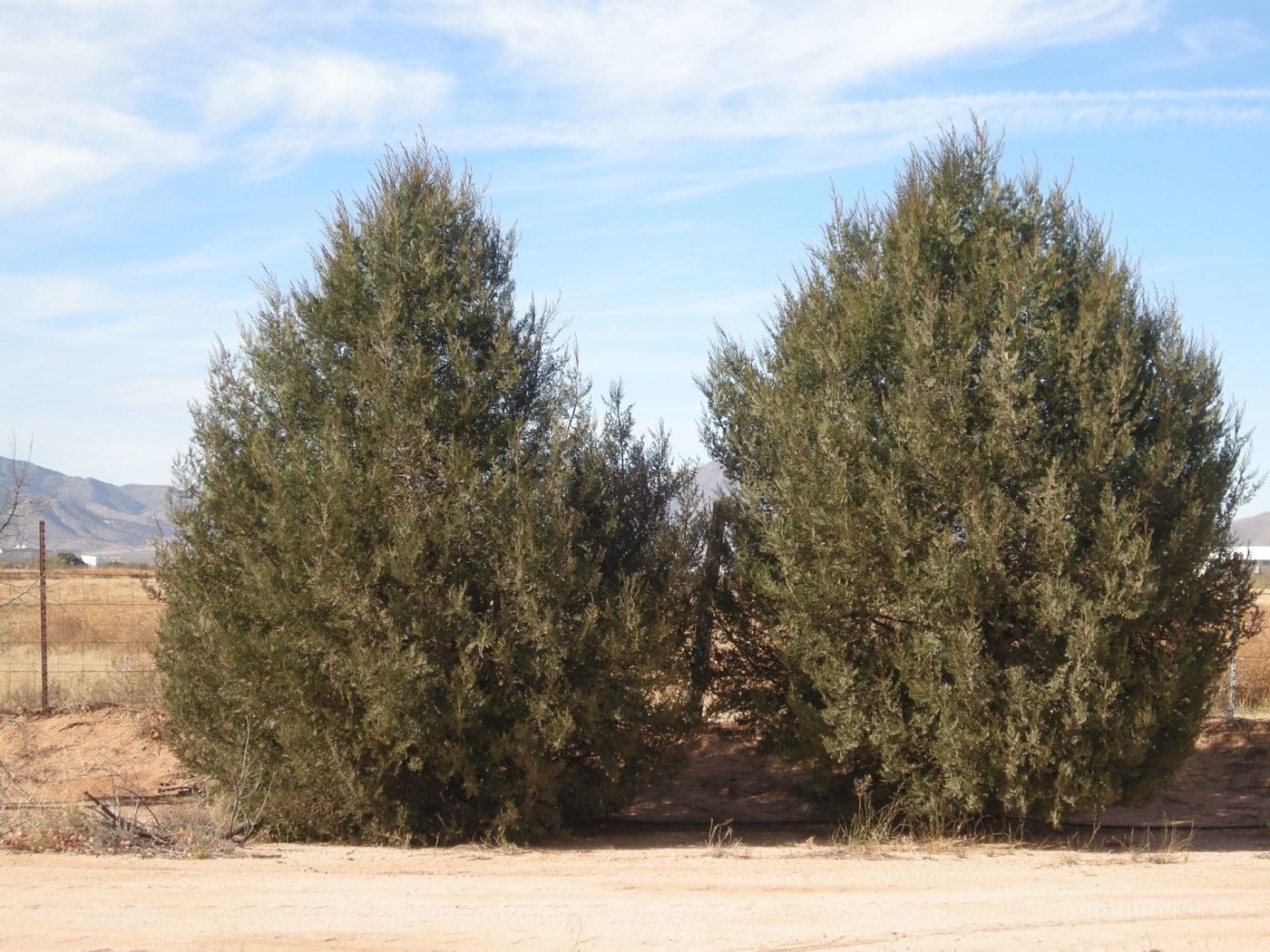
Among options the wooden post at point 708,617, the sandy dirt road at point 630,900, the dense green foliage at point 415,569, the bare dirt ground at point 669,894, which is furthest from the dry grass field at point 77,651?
the wooden post at point 708,617

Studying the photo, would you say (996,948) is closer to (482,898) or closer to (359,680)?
(482,898)

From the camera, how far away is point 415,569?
29.8ft

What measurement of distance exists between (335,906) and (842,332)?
6458 millimetres

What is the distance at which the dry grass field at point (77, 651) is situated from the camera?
579 inches

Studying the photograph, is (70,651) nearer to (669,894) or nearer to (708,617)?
(708,617)

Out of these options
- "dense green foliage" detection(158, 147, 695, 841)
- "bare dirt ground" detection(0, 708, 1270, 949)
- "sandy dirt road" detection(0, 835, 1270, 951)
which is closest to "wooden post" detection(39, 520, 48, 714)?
"bare dirt ground" detection(0, 708, 1270, 949)

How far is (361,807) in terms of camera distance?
9531 mm

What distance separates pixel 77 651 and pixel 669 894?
15834mm

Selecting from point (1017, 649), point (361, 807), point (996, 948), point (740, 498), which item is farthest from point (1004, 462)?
point (361, 807)

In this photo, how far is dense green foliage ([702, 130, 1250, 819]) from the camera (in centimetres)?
932

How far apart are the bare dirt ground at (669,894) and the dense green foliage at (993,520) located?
96cm

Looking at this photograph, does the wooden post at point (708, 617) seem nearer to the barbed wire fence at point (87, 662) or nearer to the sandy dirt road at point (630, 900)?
the sandy dirt road at point (630, 900)

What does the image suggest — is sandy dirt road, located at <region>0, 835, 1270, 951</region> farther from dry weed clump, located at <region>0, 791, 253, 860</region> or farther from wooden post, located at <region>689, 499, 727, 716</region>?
wooden post, located at <region>689, 499, 727, 716</region>

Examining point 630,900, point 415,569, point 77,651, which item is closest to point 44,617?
point 77,651
